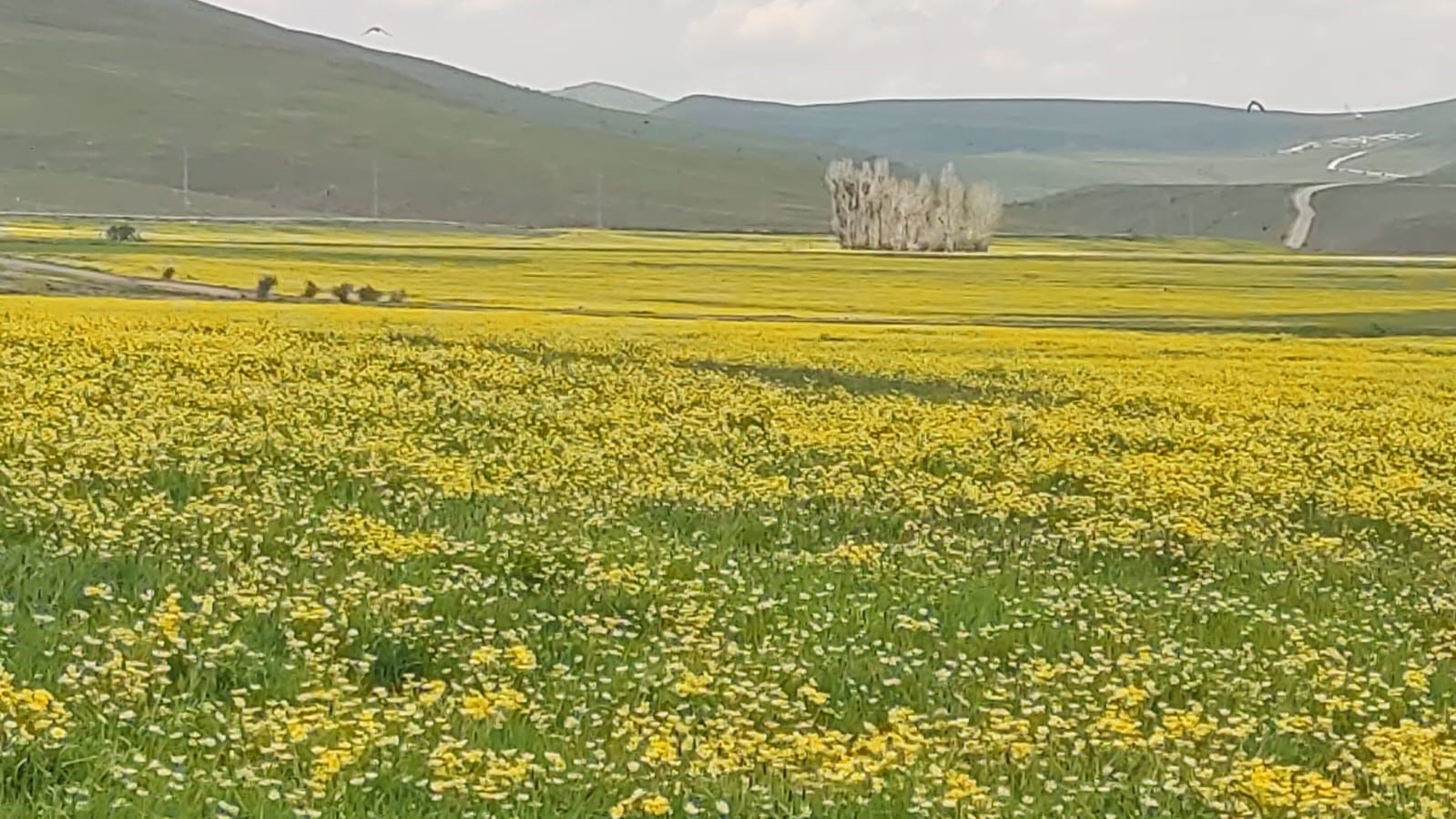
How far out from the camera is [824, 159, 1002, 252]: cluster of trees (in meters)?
148

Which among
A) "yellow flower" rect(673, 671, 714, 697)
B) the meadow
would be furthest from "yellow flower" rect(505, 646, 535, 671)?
"yellow flower" rect(673, 671, 714, 697)

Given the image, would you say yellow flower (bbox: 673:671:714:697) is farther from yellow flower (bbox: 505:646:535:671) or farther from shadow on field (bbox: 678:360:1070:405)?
shadow on field (bbox: 678:360:1070:405)

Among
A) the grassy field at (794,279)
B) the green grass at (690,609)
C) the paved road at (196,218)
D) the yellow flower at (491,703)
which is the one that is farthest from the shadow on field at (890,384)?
the paved road at (196,218)

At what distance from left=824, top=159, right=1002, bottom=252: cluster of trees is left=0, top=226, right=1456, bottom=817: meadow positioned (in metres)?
122

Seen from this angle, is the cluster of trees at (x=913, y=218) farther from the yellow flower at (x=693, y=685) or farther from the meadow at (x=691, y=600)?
the yellow flower at (x=693, y=685)

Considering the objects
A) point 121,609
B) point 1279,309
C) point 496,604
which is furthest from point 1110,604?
point 1279,309

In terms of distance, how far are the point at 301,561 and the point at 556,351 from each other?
77.2 ft

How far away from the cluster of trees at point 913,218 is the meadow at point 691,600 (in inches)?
4808

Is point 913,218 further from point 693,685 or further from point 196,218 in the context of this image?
point 693,685

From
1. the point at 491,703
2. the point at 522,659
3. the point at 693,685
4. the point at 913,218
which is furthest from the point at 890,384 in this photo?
the point at 913,218

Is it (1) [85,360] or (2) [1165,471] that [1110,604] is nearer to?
(2) [1165,471]

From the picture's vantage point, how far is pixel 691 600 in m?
11.2

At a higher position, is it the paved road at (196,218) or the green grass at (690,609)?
the green grass at (690,609)

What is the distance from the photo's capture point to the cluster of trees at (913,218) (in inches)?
5846
